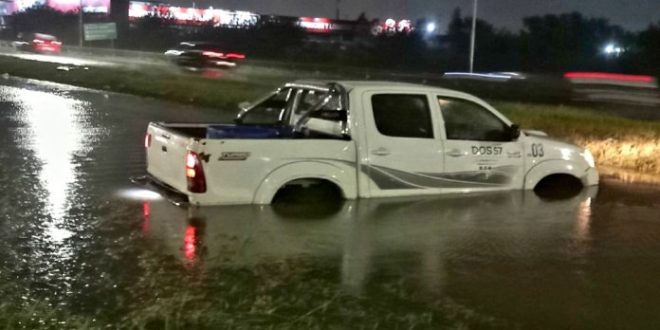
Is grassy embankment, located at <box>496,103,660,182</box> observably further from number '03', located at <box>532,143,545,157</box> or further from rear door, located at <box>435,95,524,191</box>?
rear door, located at <box>435,95,524,191</box>

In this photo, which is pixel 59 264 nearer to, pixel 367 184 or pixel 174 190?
pixel 174 190

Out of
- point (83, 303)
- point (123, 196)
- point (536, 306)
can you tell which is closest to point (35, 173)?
point (123, 196)

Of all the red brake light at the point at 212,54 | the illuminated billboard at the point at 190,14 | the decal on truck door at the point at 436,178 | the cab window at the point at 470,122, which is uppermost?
the illuminated billboard at the point at 190,14

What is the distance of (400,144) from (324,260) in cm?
238

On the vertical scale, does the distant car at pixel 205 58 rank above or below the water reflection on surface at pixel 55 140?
above

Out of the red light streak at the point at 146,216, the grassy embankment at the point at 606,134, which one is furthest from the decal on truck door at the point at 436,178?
the grassy embankment at the point at 606,134

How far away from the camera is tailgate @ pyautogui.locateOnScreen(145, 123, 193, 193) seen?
8.63 m

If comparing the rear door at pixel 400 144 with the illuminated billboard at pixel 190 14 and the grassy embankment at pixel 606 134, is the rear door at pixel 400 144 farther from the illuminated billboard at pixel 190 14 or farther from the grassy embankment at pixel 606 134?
the illuminated billboard at pixel 190 14

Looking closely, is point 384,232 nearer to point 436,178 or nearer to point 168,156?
point 436,178

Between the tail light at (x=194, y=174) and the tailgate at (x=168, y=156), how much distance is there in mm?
94

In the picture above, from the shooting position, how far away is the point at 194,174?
27.8 feet

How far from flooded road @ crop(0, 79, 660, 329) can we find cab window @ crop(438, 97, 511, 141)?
0.75m

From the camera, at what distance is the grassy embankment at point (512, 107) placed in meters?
14.5

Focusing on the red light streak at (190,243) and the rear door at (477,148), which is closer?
the red light streak at (190,243)
